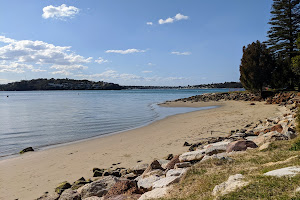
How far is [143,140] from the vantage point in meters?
12.8

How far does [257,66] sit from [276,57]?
7.67 m

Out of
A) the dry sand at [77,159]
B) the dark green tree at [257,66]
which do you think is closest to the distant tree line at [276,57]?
Result: the dark green tree at [257,66]

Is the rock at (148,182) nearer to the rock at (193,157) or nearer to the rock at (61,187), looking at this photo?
the rock at (193,157)

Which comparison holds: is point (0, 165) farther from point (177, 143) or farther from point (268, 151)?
point (268, 151)

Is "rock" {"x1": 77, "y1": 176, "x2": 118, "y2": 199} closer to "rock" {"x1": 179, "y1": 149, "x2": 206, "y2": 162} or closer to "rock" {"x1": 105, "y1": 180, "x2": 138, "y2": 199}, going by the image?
"rock" {"x1": 105, "y1": 180, "x2": 138, "y2": 199}

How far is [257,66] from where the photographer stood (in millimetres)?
35312

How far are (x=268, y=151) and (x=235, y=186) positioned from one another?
3.31 meters

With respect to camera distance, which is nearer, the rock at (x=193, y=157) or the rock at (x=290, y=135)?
the rock at (x=193, y=157)

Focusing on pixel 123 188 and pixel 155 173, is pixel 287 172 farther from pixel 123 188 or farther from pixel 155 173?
pixel 123 188

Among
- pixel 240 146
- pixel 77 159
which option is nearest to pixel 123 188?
pixel 240 146

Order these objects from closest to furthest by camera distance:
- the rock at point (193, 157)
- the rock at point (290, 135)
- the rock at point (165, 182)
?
the rock at point (165, 182)
the rock at point (193, 157)
the rock at point (290, 135)

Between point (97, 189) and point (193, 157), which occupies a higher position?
point (193, 157)

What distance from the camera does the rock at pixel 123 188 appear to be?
5.35 m

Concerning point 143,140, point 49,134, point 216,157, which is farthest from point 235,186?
point 49,134
